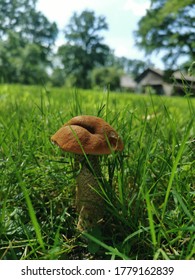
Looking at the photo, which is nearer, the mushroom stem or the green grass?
the green grass

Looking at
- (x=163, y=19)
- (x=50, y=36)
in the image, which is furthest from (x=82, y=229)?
(x=50, y=36)

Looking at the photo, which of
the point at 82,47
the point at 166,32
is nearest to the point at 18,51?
the point at 166,32

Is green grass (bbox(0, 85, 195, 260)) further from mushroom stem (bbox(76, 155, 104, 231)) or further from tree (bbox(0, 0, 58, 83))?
tree (bbox(0, 0, 58, 83))

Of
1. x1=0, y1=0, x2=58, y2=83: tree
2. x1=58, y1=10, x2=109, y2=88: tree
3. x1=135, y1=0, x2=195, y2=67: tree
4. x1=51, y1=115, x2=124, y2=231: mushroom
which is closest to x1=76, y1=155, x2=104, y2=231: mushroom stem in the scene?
x1=51, y1=115, x2=124, y2=231: mushroom

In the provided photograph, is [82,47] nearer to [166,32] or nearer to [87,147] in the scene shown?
[166,32]
